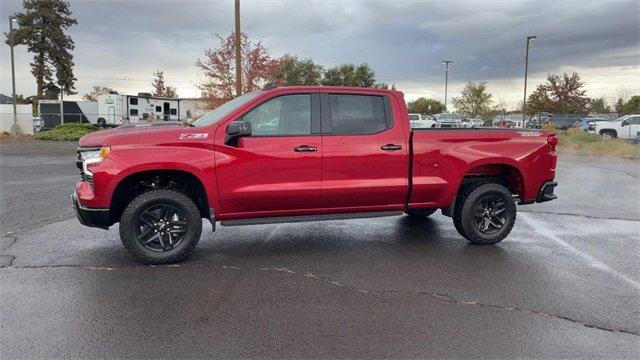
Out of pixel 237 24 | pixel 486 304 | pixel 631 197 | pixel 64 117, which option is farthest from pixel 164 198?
pixel 64 117

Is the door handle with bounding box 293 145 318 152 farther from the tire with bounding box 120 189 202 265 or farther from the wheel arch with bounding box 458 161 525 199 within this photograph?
the wheel arch with bounding box 458 161 525 199

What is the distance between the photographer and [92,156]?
203 inches

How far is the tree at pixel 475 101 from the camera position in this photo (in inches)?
2347

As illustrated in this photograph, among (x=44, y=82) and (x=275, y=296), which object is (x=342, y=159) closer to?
(x=275, y=296)

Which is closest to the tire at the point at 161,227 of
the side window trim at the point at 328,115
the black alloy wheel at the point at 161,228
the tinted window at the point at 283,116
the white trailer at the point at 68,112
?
the black alloy wheel at the point at 161,228

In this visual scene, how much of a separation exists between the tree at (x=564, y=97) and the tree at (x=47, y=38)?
54129 millimetres

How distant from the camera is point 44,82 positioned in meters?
53.1

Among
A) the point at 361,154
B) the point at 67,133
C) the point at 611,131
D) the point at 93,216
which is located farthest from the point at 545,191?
the point at 611,131

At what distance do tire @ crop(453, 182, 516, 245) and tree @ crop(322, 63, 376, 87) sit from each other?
177 feet

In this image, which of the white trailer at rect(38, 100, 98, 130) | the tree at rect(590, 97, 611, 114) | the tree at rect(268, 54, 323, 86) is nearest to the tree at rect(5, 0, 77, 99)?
the white trailer at rect(38, 100, 98, 130)

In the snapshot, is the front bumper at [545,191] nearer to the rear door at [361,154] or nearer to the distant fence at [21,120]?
the rear door at [361,154]

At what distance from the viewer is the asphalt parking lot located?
3.55m

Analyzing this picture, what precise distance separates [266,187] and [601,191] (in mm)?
8842

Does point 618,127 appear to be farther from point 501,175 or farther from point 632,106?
point 632,106
